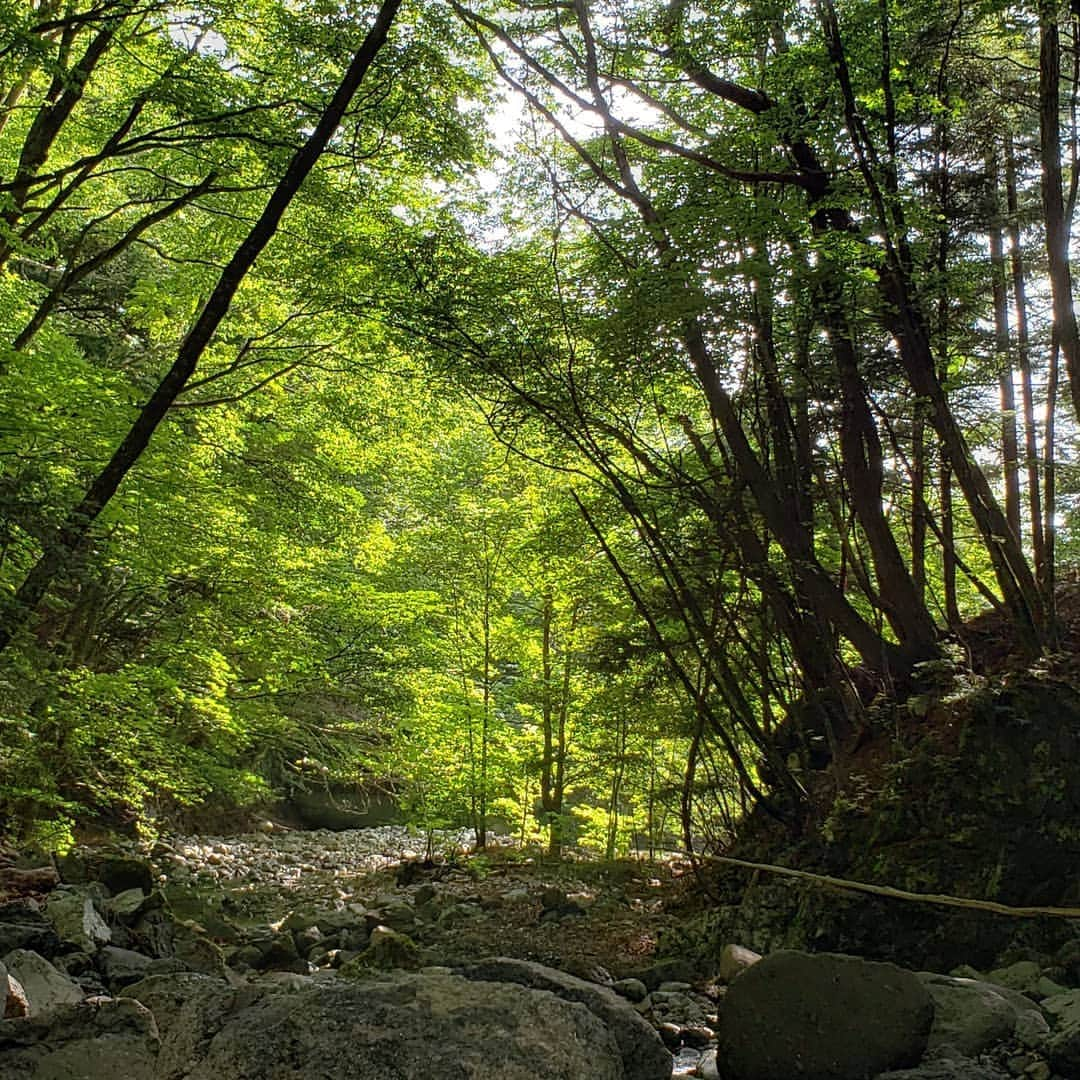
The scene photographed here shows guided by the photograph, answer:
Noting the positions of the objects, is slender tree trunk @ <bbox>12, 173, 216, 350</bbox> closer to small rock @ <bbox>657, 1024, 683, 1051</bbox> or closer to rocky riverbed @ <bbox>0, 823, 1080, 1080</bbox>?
rocky riverbed @ <bbox>0, 823, 1080, 1080</bbox>

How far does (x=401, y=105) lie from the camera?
639 cm

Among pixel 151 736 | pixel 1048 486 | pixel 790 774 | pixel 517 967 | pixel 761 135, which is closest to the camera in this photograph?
pixel 517 967

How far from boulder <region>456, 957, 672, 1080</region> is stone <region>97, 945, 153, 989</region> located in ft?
7.39

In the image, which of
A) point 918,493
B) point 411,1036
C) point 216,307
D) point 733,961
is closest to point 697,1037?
point 733,961

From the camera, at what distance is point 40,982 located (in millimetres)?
4230

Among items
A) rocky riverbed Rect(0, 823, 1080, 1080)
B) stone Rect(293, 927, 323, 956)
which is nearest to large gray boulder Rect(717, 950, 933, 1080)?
rocky riverbed Rect(0, 823, 1080, 1080)

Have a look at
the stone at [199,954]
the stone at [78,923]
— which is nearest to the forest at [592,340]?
the stone at [78,923]

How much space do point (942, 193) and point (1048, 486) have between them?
2655 millimetres

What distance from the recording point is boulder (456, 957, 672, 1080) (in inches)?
140

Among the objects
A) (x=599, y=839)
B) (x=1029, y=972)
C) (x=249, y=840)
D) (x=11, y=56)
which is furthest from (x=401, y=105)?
(x=249, y=840)

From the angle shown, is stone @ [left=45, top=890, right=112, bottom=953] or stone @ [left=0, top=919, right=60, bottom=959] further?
stone @ [left=45, top=890, right=112, bottom=953]

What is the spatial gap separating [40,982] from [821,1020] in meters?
3.61

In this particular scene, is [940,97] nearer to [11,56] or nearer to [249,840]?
[11,56]

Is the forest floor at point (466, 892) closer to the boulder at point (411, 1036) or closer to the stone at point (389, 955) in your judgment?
the stone at point (389, 955)
